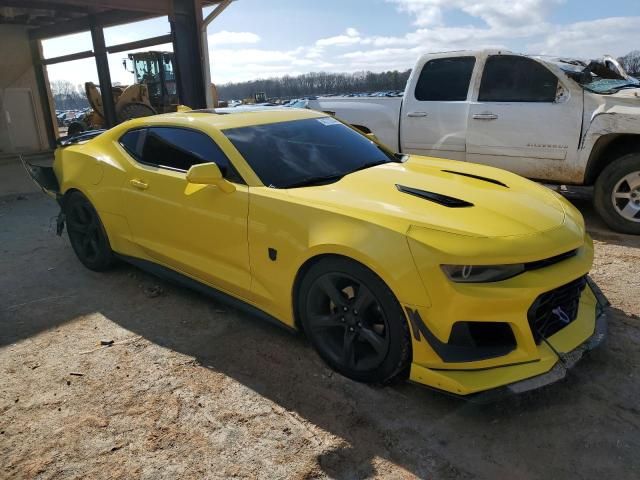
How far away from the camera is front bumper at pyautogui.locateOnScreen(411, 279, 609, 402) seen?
2.35 meters

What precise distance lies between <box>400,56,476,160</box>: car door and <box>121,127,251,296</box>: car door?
361 cm

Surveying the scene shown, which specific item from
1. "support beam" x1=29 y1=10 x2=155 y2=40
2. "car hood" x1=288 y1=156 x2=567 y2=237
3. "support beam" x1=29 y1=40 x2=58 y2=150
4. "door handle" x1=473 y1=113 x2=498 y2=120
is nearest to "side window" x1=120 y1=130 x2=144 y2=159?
"car hood" x1=288 y1=156 x2=567 y2=237

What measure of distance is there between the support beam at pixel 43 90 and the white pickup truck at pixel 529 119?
12701 millimetres

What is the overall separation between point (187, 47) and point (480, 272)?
29.7 ft

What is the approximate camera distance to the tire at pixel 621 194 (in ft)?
16.9

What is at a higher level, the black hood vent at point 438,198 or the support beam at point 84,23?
the support beam at point 84,23

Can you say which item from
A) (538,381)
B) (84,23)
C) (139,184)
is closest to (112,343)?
(139,184)

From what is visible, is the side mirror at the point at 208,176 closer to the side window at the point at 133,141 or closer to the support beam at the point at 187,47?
the side window at the point at 133,141

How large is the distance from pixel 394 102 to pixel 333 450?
5.24 metres

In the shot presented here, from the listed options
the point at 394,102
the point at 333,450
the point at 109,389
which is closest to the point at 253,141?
the point at 109,389

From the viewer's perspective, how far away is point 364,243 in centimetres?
255

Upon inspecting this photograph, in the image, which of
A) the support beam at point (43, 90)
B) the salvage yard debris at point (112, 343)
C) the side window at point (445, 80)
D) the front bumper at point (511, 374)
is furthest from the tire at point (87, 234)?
the support beam at point (43, 90)

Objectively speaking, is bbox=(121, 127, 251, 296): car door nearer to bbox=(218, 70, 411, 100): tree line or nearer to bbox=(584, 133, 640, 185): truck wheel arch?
bbox=(584, 133, 640, 185): truck wheel arch

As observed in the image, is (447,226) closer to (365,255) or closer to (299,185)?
(365,255)
